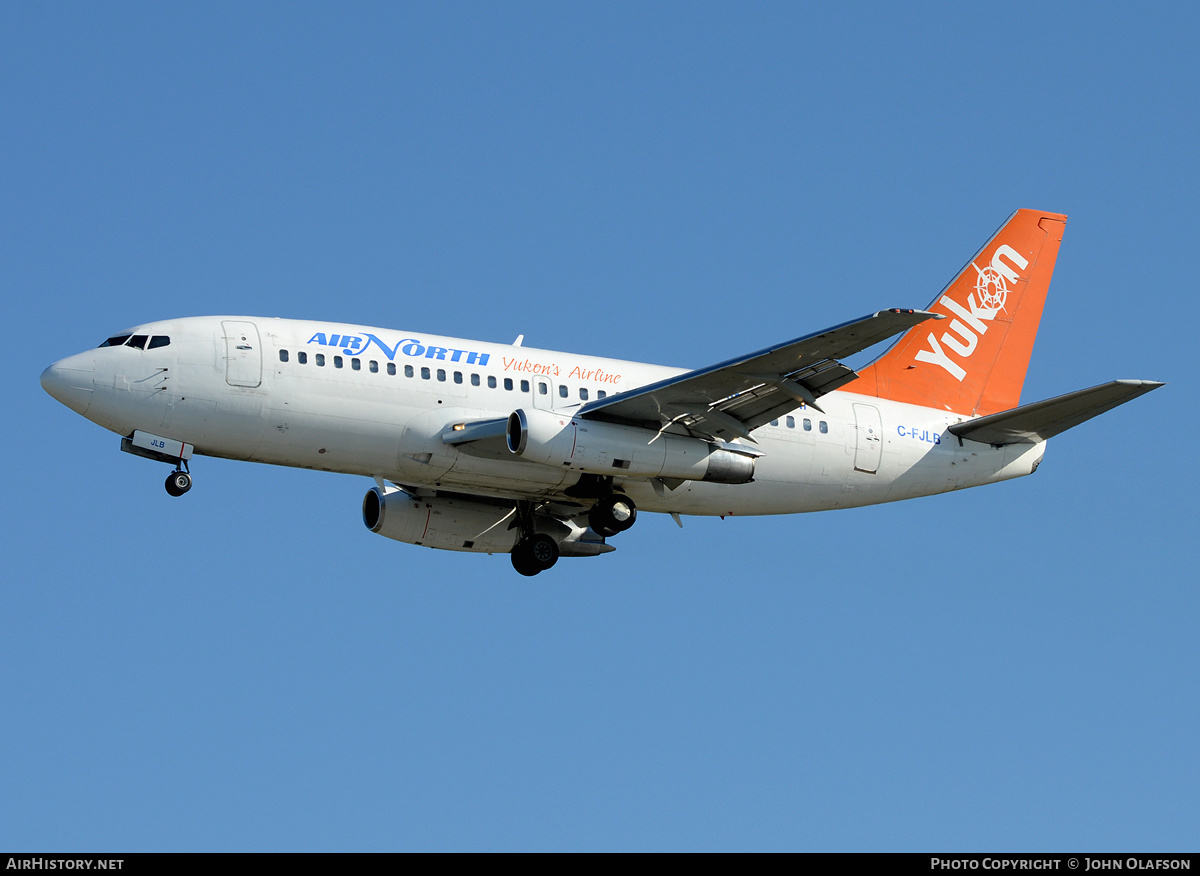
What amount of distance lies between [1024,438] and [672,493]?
9.63 meters

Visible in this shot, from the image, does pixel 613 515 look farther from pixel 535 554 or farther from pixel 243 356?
pixel 243 356

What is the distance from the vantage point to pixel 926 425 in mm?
41094

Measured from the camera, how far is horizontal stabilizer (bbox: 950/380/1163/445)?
116 feet

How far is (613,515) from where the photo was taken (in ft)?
124

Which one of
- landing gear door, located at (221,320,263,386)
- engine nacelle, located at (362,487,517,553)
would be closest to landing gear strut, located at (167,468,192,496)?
landing gear door, located at (221,320,263,386)

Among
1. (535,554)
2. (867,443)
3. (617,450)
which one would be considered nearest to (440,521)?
(535,554)

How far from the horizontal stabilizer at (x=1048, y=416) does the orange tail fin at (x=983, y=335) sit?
Result: 1.67m

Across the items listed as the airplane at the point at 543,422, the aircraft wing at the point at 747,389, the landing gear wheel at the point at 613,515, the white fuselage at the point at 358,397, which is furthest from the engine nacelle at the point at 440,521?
the aircraft wing at the point at 747,389

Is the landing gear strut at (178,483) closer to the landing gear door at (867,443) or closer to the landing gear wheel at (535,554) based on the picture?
the landing gear wheel at (535,554)

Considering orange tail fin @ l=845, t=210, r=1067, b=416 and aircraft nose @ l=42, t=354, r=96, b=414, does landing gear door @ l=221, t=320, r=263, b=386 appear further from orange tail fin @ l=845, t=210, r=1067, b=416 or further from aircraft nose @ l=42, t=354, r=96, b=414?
orange tail fin @ l=845, t=210, r=1067, b=416
